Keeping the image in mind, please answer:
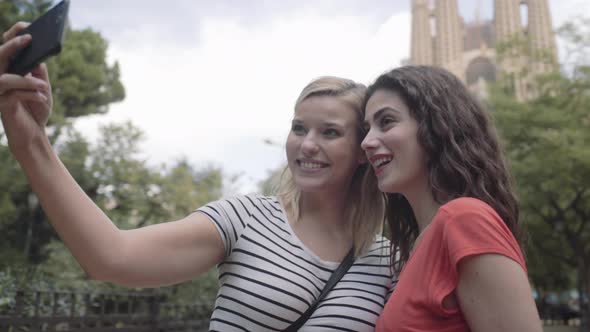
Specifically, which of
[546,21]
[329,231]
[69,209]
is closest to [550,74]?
[329,231]

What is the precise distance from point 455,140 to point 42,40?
1361mm

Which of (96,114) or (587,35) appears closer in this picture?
(587,35)

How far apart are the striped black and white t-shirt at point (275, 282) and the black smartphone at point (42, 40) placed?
2.79 feet

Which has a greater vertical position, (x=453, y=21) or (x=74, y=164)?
(x=453, y=21)

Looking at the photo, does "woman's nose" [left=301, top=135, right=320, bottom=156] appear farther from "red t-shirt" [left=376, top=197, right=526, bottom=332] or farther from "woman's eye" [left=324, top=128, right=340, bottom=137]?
"red t-shirt" [left=376, top=197, right=526, bottom=332]

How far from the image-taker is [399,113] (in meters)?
1.97

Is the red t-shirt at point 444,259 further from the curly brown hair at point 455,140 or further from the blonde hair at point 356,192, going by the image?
the blonde hair at point 356,192

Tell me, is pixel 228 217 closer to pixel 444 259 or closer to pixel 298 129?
pixel 298 129

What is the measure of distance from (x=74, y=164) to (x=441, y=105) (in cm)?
1766

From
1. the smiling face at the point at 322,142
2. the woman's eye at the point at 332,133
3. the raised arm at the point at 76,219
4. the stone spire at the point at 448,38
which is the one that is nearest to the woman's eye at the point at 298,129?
the smiling face at the point at 322,142

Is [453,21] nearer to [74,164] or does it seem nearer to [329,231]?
[74,164]

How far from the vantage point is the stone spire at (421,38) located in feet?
232

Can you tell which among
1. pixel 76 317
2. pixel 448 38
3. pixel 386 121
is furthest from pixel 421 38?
pixel 386 121

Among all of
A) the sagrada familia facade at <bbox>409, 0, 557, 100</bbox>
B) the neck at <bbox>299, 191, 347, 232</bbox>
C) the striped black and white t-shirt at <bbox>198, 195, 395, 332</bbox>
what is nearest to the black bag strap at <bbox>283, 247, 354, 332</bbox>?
the striped black and white t-shirt at <bbox>198, 195, 395, 332</bbox>
